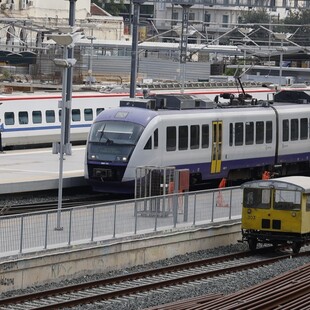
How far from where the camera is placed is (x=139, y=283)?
2569cm

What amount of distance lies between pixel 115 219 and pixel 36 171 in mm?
11658

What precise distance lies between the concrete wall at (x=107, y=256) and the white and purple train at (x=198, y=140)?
16.2 feet

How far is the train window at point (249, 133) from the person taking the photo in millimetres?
40219

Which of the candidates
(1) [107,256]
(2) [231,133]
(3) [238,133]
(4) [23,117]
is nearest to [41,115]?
(4) [23,117]

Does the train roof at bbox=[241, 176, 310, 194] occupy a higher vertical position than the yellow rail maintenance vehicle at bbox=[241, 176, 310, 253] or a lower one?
higher

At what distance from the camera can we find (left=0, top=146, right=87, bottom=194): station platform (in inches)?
1410

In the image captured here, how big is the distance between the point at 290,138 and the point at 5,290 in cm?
1976

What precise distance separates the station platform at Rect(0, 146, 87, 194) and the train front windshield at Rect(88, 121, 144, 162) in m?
1.69

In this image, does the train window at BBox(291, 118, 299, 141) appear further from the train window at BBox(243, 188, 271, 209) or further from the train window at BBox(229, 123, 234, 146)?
the train window at BBox(243, 188, 271, 209)

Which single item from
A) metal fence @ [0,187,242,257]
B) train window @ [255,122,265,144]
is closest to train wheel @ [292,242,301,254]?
metal fence @ [0,187,242,257]

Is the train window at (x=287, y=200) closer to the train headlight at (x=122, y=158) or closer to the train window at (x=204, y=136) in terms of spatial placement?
the train headlight at (x=122, y=158)

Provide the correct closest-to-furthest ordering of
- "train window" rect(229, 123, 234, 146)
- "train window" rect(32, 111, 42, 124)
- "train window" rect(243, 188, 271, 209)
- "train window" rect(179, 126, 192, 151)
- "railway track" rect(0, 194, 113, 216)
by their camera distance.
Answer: "train window" rect(243, 188, 271, 209) < "railway track" rect(0, 194, 113, 216) < "train window" rect(179, 126, 192, 151) < "train window" rect(229, 123, 234, 146) < "train window" rect(32, 111, 42, 124)

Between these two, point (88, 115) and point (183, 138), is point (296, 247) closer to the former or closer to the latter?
point (183, 138)

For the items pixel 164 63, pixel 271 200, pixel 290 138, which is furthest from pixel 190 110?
pixel 164 63
